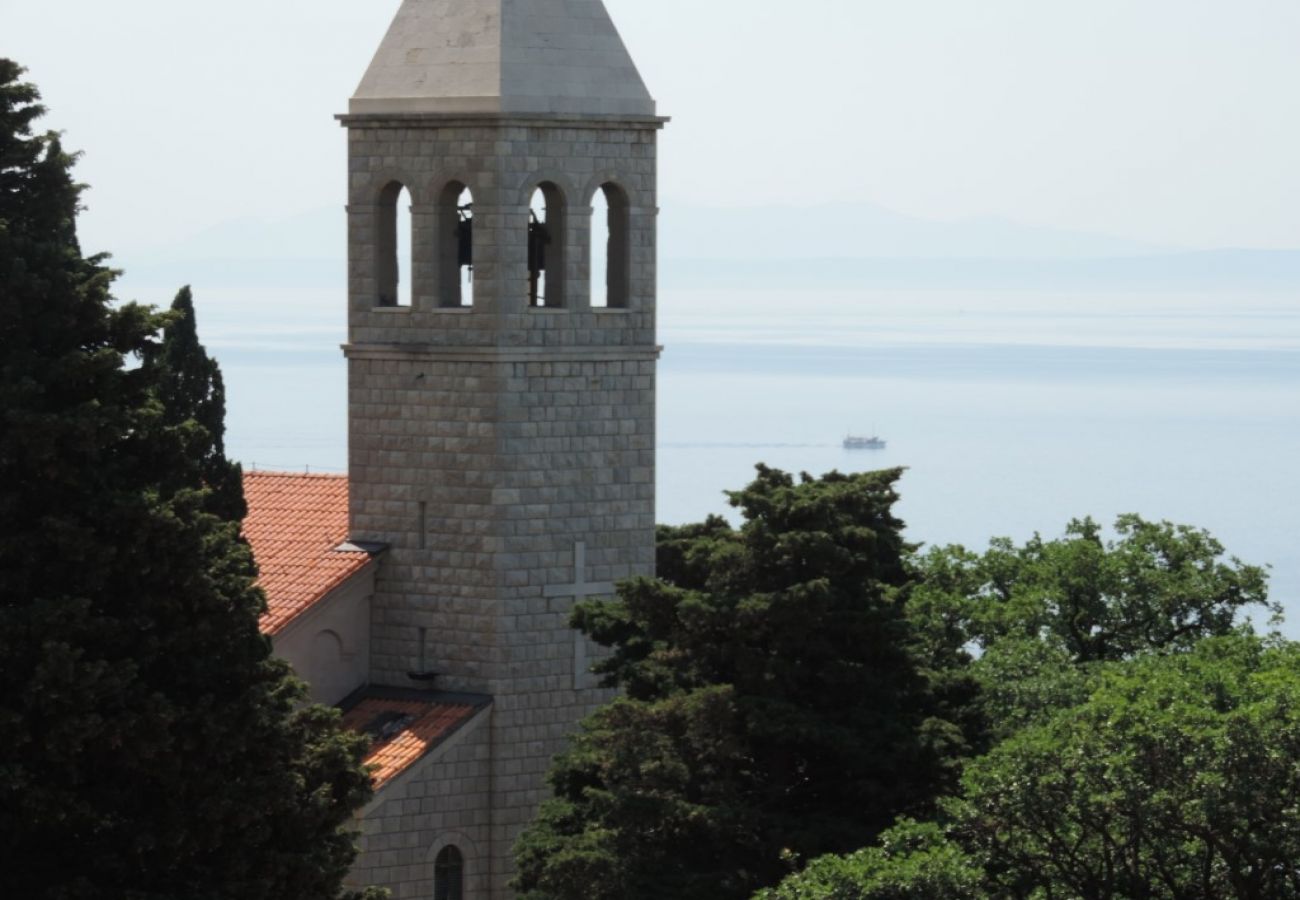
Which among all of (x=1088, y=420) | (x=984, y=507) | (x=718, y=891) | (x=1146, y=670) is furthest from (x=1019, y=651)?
(x=1088, y=420)

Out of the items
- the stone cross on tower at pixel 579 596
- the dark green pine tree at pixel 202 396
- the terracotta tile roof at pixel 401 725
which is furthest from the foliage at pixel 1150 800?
the dark green pine tree at pixel 202 396

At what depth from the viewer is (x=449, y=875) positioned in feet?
139

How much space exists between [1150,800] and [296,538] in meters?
14.2

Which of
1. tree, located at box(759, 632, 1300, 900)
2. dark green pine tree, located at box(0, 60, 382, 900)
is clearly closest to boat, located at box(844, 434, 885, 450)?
tree, located at box(759, 632, 1300, 900)

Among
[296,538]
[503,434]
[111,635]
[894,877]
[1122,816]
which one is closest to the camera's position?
[111,635]

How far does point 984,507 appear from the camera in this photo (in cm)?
10581

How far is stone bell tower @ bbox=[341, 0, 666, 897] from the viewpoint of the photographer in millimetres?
42500

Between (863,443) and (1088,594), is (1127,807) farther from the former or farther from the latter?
(863,443)

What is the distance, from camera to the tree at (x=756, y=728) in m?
37.8

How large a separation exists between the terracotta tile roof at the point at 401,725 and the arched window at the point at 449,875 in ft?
4.85

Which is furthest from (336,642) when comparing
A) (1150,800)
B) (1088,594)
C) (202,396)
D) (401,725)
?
(1150,800)

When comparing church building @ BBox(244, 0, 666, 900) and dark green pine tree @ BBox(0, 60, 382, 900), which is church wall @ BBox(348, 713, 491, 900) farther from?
dark green pine tree @ BBox(0, 60, 382, 900)

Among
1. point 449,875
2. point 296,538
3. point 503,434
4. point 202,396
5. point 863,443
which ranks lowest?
point 863,443

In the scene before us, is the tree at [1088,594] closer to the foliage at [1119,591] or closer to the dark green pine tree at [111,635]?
the foliage at [1119,591]
